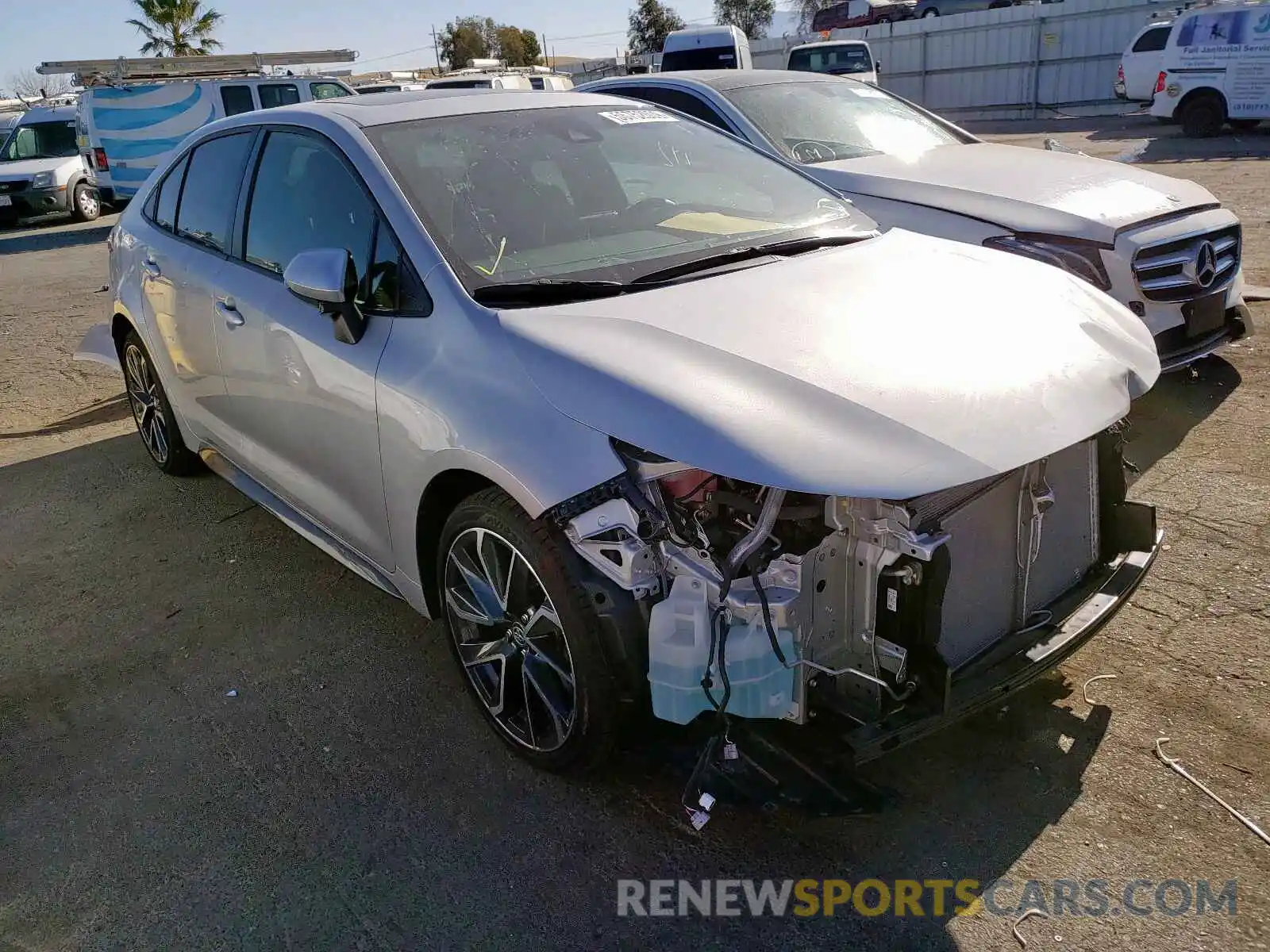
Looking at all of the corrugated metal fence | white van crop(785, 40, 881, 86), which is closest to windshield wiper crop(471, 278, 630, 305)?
white van crop(785, 40, 881, 86)

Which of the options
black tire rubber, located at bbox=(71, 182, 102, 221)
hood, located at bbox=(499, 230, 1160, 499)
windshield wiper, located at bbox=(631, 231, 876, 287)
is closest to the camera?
hood, located at bbox=(499, 230, 1160, 499)

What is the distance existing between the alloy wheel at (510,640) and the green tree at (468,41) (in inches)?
2648

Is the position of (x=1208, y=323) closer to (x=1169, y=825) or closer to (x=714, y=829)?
(x=1169, y=825)

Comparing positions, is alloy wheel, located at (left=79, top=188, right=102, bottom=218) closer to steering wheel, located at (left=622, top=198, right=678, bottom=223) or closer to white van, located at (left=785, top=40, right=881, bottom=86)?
white van, located at (left=785, top=40, right=881, bottom=86)

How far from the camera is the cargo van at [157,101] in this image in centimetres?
1655

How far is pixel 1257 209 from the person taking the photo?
34.1 ft

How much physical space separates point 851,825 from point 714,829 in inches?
14.3

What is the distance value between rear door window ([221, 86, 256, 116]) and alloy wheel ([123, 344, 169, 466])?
13129mm

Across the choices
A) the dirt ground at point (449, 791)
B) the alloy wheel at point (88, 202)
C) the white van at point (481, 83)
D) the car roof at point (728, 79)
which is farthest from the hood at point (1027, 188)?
the alloy wheel at point (88, 202)

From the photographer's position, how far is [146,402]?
18.0ft

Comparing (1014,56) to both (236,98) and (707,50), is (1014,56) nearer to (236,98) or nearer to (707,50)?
(707,50)

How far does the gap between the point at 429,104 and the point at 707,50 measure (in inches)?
622

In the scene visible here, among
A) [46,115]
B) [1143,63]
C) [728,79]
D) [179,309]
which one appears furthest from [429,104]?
[1143,63]

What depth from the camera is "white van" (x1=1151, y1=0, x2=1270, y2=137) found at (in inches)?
630
